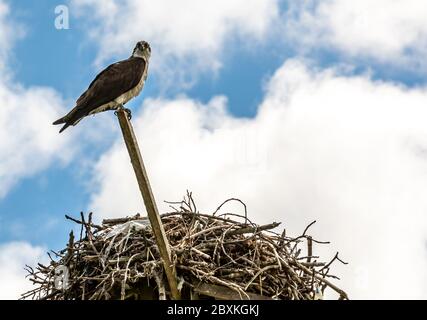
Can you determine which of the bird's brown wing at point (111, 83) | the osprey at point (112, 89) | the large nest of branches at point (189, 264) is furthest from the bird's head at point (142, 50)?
the large nest of branches at point (189, 264)

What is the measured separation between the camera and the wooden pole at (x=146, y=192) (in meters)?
6.08

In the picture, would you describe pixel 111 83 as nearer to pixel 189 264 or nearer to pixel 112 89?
pixel 112 89

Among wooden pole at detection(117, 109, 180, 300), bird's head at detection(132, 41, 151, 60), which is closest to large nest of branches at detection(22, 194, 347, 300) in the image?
wooden pole at detection(117, 109, 180, 300)

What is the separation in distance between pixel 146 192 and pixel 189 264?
3.22 feet

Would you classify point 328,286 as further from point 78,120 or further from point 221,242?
point 78,120

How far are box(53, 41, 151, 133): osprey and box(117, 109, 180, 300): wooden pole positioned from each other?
176 cm

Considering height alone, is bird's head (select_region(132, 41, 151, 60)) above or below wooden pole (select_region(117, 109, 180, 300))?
above

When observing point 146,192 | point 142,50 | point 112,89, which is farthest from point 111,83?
point 146,192

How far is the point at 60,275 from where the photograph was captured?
7480 millimetres

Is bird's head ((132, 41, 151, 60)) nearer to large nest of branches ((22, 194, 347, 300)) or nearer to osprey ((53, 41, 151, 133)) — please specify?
osprey ((53, 41, 151, 133))

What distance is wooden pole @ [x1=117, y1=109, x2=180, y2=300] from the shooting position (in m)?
6.08

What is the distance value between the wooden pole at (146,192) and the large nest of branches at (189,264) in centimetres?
14

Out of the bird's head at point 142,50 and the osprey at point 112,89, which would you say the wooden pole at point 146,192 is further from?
the bird's head at point 142,50
